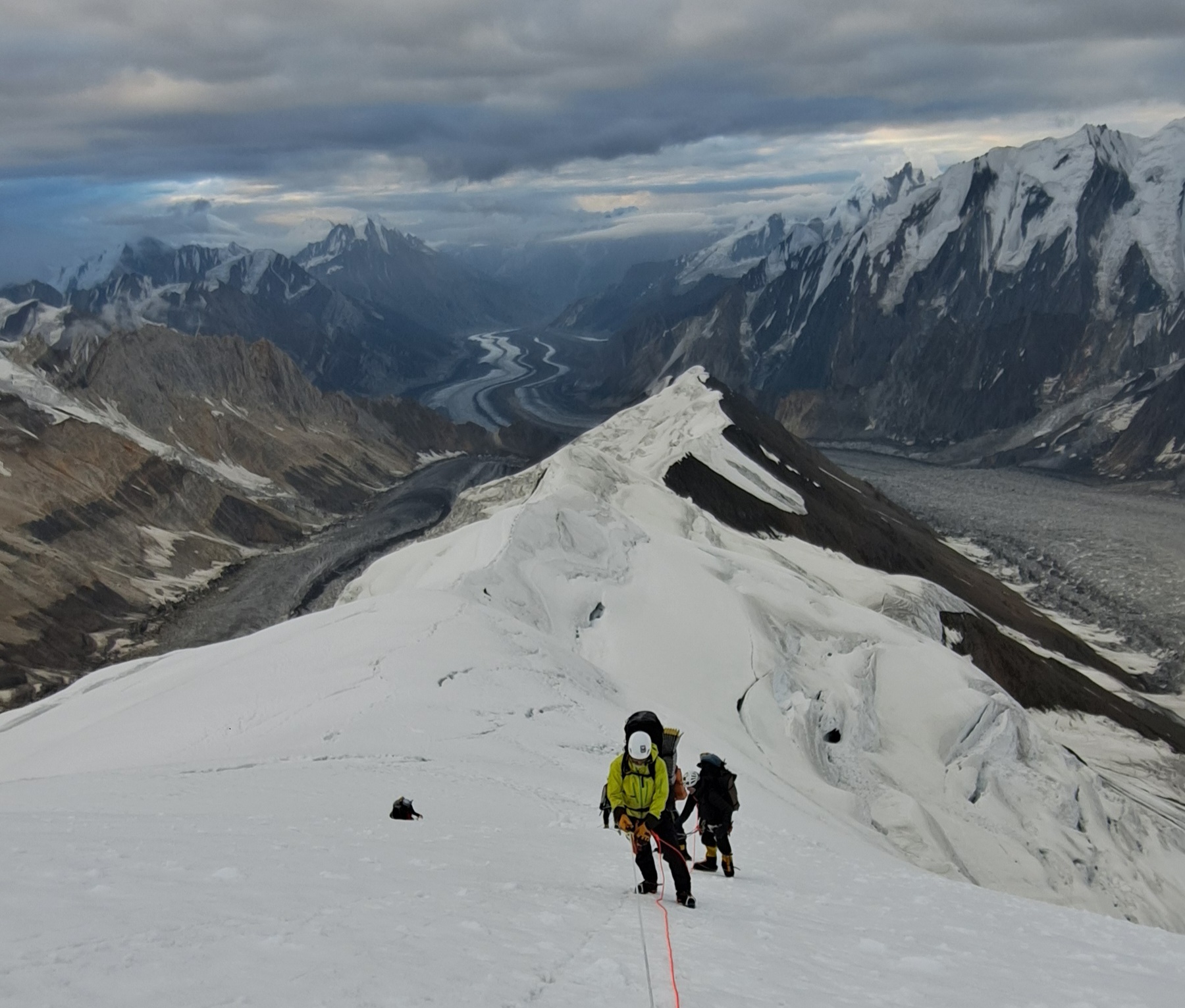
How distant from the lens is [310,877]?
1213 centimetres

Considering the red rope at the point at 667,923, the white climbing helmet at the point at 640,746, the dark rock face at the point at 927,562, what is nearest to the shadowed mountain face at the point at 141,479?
the dark rock face at the point at 927,562

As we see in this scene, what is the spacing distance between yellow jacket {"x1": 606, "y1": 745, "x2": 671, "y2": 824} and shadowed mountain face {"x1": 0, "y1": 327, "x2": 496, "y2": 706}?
255ft

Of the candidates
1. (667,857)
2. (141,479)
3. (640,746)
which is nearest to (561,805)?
(667,857)

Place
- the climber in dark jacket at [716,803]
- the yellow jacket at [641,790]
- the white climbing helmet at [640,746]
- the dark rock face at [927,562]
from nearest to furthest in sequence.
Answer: the white climbing helmet at [640,746] < the yellow jacket at [641,790] < the climber in dark jacket at [716,803] < the dark rock face at [927,562]

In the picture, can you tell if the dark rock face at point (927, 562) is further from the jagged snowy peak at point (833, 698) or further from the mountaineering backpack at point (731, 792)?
the mountaineering backpack at point (731, 792)

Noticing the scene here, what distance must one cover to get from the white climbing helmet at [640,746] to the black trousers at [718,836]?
159 inches

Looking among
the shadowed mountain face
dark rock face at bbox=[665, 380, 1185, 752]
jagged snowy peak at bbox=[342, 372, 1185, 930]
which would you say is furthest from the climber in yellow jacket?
the shadowed mountain face

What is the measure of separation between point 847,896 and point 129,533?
113646 mm

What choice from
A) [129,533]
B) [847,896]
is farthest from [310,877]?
[129,533]

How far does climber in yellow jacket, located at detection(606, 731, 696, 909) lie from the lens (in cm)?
1352

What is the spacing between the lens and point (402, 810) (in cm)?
1817

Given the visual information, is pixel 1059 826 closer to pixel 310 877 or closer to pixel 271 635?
pixel 271 635

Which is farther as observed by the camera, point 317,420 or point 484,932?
point 317,420

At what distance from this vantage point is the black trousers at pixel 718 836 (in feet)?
55.0
